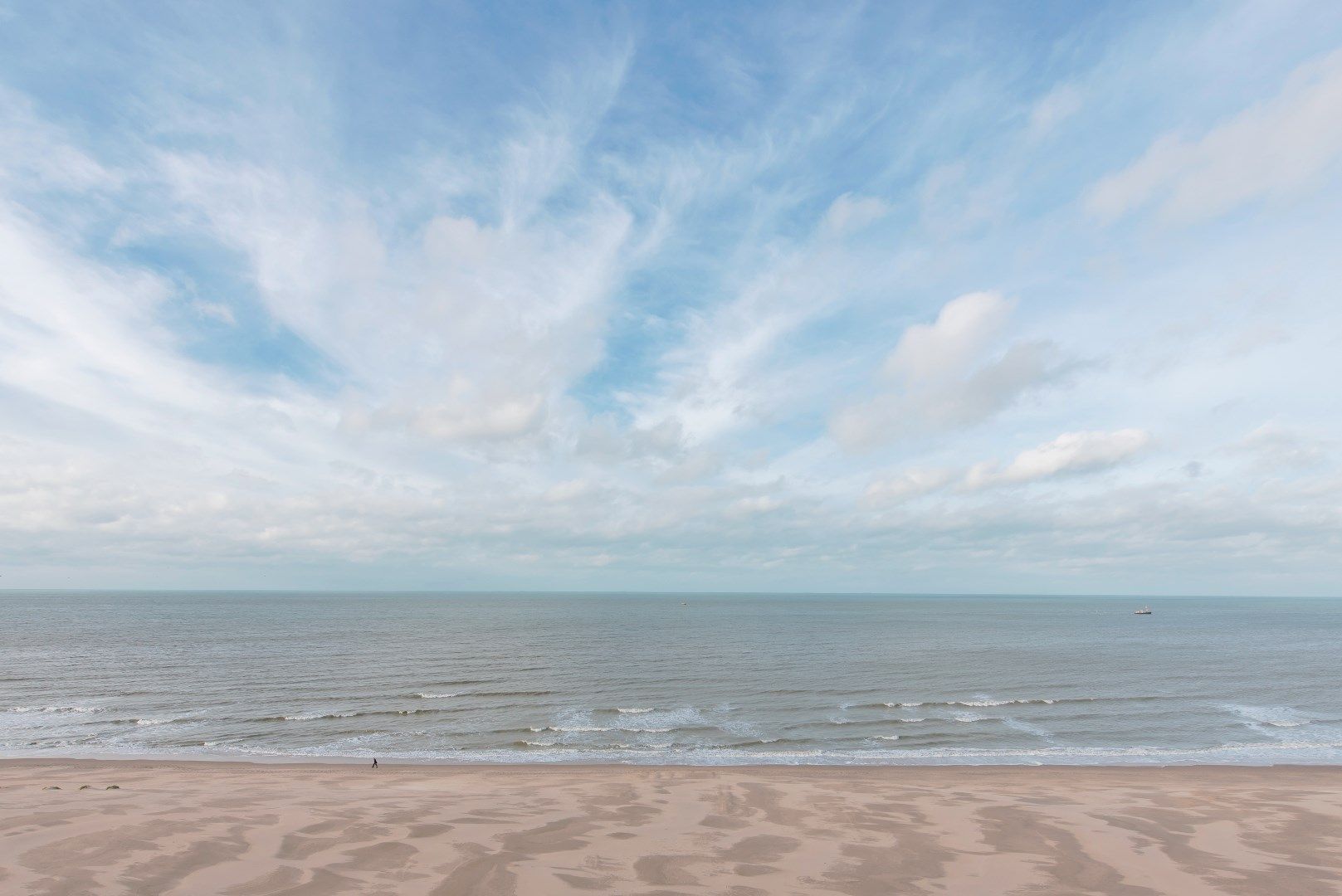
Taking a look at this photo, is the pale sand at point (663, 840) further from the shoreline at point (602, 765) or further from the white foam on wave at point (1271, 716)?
the white foam on wave at point (1271, 716)

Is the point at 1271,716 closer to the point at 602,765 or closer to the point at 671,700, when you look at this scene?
the point at 671,700

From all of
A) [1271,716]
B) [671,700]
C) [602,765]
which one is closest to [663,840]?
[602,765]

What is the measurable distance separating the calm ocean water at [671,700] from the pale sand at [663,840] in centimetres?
1080

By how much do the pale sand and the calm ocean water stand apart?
1080 centimetres

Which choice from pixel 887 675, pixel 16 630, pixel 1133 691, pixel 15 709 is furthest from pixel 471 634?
pixel 1133 691

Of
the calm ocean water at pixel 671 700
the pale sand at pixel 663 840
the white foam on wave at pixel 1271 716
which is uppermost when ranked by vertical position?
the pale sand at pixel 663 840

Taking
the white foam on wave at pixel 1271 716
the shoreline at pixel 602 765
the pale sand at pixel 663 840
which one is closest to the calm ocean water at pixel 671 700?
the white foam on wave at pixel 1271 716

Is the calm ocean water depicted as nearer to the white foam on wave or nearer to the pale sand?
the white foam on wave

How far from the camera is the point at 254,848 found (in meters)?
11.5

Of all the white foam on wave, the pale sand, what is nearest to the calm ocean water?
the white foam on wave

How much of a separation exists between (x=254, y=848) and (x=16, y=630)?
127657 mm

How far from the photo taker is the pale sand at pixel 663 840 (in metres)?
10.5

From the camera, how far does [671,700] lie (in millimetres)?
43406

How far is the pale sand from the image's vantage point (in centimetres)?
1049
